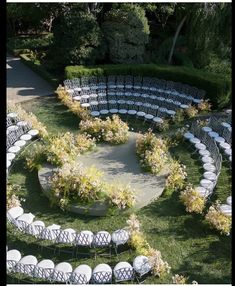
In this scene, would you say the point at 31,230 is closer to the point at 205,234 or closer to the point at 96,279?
the point at 96,279

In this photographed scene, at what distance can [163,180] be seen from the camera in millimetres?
16156

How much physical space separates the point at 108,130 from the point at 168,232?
651 centimetres

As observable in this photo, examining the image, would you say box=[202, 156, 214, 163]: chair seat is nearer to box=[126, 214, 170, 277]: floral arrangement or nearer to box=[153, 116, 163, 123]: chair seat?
box=[153, 116, 163, 123]: chair seat

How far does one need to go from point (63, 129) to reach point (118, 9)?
35.9ft

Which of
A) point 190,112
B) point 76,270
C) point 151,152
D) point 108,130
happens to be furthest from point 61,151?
point 190,112

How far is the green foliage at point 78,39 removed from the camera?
85.1 feet

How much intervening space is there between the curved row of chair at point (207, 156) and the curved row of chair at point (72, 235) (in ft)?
12.6

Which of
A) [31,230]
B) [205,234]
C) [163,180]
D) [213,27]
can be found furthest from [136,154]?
[213,27]

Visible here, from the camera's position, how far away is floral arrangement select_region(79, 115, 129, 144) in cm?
1850

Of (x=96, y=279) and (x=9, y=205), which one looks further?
(x=9, y=205)

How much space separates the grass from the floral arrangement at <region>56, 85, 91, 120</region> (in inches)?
193

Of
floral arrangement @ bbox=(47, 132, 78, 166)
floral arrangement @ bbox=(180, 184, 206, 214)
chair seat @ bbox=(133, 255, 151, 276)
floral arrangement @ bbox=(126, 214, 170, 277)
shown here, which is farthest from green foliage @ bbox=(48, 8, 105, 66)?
chair seat @ bbox=(133, 255, 151, 276)

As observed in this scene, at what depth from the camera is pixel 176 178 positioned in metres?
15.7

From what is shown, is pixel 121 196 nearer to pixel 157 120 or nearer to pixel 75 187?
pixel 75 187
